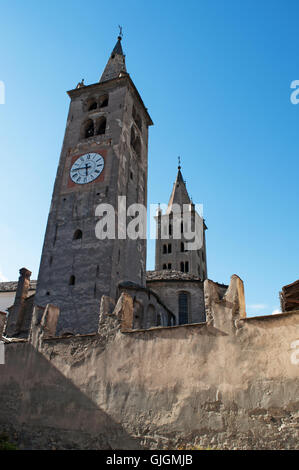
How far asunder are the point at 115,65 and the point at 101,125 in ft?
24.3

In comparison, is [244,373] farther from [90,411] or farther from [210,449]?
[90,411]

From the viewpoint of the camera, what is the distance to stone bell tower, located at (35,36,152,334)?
20.1m

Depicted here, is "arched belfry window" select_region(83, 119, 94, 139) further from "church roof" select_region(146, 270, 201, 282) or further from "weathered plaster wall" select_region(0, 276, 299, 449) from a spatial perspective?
"weathered plaster wall" select_region(0, 276, 299, 449)

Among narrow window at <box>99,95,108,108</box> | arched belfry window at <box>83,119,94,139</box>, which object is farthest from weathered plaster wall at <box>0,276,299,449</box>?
narrow window at <box>99,95,108,108</box>

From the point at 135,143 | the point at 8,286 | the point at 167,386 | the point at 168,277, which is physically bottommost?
the point at 167,386

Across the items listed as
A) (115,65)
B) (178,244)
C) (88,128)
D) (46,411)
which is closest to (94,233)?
(88,128)

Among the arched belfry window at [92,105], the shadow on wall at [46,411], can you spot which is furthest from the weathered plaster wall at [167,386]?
the arched belfry window at [92,105]

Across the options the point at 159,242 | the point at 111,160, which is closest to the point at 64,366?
the point at 111,160

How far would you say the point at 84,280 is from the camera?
20359mm

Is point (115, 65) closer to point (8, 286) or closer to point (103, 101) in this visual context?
point (103, 101)

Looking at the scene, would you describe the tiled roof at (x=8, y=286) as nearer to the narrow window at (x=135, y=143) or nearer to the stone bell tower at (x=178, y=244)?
the narrow window at (x=135, y=143)

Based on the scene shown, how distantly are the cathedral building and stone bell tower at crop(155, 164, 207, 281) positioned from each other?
13583 mm

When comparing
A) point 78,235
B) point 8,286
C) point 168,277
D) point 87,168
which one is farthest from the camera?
point 8,286

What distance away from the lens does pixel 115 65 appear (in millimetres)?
30938
